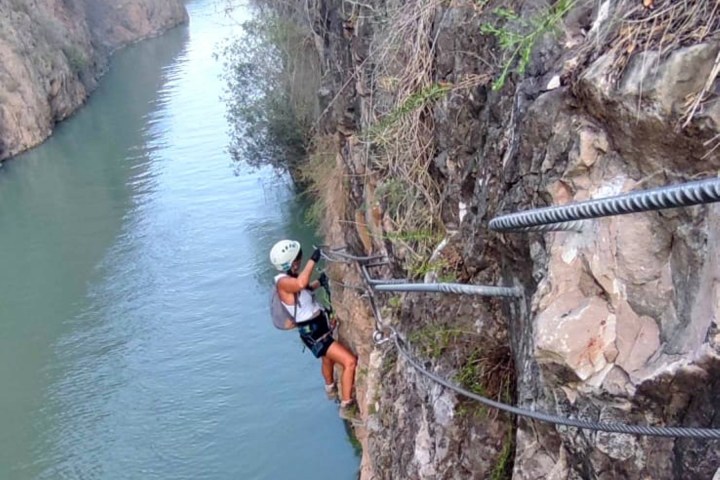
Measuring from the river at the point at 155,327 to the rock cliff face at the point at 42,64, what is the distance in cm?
484

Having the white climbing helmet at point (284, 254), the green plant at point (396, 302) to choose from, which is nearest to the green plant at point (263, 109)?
the white climbing helmet at point (284, 254)

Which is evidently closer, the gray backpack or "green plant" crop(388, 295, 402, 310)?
"green plant" crop(388, 295, 402, 310)

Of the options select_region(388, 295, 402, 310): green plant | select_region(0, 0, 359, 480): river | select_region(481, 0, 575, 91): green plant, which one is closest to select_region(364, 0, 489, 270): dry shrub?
select_region(388, 295, 402, 310): green plant

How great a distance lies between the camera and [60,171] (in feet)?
89.4

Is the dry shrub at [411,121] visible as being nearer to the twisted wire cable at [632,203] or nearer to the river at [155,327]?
the twisted wire cable at [632,203]

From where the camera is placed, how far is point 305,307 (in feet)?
26.0

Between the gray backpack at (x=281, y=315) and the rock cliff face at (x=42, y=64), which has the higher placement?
the gray backpack at (x=281, y=315)

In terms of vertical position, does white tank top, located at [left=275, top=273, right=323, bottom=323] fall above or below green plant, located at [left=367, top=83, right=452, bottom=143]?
below

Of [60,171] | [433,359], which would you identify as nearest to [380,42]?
[433,359]

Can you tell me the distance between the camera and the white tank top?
7819 millimetres

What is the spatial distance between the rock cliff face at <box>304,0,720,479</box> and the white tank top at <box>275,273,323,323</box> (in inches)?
120

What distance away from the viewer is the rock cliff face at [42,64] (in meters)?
31.8

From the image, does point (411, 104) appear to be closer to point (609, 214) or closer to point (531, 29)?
point (531, 29)

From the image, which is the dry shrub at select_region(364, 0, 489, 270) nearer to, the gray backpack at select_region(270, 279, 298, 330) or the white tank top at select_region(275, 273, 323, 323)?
the white tank top at select_region(275, 273, 323, 323)
